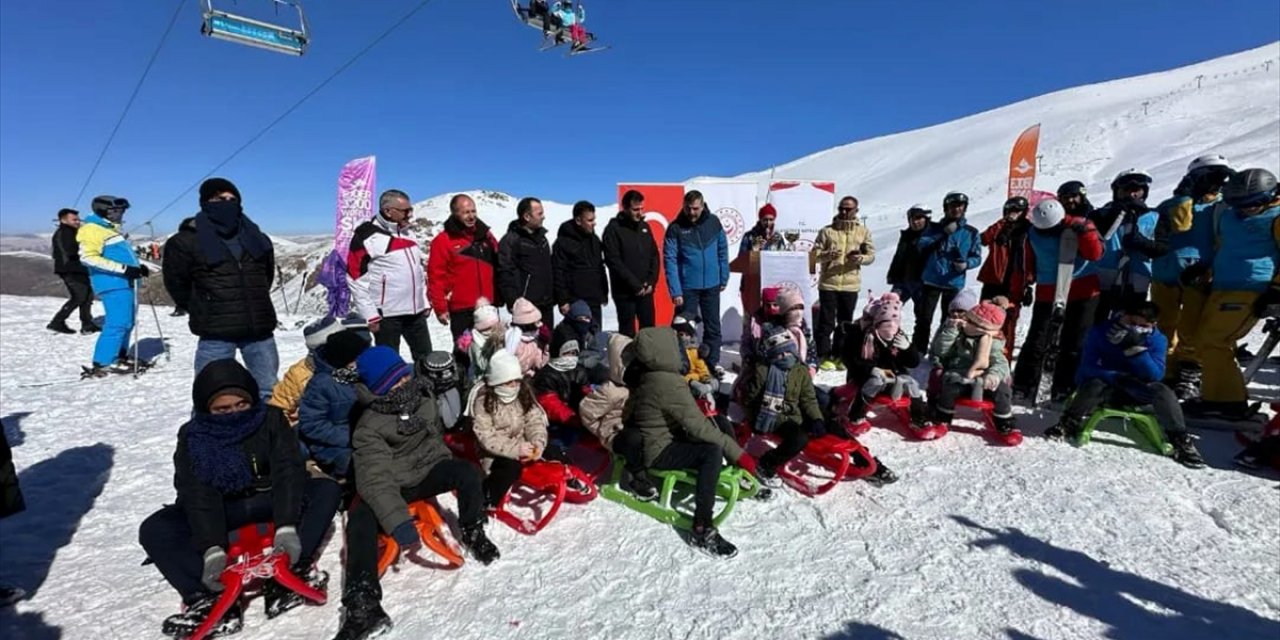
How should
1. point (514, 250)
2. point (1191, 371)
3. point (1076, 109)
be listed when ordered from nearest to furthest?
point (1191, 371) → point (514, 250) → point (1076, 109)

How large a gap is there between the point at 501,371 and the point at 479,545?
41.4 inches

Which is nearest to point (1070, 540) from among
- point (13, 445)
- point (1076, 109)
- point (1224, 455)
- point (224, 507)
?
point (1224, 455)

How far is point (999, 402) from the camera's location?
14.8ft

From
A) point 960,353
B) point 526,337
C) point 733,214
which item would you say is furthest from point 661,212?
point 960,353

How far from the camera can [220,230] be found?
12.3ft

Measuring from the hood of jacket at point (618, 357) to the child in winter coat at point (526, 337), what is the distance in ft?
3.04

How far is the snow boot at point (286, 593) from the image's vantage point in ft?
9.11

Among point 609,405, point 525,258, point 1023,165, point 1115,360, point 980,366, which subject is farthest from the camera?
point 1023,165

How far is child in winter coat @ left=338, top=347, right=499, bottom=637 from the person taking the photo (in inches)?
113

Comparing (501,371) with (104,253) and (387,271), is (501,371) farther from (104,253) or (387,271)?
(104,253)

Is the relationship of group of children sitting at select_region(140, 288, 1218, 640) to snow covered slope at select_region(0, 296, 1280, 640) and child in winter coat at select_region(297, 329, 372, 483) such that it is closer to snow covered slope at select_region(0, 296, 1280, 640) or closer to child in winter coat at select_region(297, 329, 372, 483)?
child in winter coat at select_region(297, 329, 372, 483)

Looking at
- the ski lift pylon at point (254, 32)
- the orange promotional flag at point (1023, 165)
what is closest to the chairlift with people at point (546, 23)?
the ski lift pylon at point (254, 32)

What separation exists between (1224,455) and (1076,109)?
61.1 m

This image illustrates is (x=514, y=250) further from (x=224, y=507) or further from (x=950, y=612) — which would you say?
(x=950, y=612)
